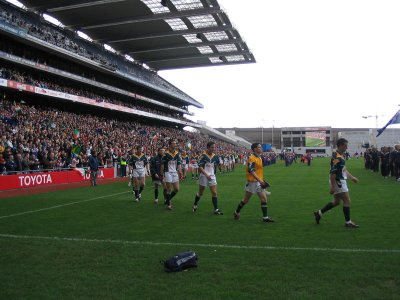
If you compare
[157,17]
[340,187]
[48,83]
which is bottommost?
[340,187]

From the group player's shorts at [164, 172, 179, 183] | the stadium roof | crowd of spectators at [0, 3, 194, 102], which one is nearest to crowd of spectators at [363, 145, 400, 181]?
player's shorts at [164, 172, 179, 183]

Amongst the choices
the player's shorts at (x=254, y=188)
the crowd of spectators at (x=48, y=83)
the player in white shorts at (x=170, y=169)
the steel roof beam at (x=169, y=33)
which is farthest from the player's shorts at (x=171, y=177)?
the steel roof beam at (x=169, y=33)

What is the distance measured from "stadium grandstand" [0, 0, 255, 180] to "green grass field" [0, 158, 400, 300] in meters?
12.2

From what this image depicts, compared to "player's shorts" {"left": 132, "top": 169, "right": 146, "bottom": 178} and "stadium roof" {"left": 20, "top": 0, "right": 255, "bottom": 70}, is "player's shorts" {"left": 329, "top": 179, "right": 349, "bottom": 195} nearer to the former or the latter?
"player's shorts" {"left": 132, "top": 169, "right": 146, "bottom": 178}

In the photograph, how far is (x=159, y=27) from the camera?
44781mm

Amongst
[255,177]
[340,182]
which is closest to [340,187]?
[340,182]

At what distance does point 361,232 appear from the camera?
26.7 feet

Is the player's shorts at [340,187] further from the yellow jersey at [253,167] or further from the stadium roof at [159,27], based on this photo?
the stadium roof at [159,27]

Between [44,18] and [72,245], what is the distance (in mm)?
38546

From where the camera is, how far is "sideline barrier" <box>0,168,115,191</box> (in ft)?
62.5

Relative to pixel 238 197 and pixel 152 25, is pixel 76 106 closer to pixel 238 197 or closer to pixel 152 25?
pixel 152 25

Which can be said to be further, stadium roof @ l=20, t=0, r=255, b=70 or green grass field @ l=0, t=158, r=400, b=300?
stadium roof @ l=20, t=0, r=255, b=70

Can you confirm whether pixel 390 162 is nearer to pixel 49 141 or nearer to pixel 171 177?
pixel 171 177

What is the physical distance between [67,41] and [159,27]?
34.1 feet
